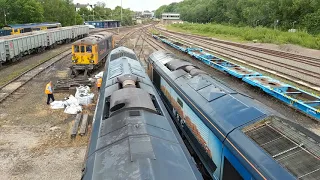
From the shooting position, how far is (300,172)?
4270mm

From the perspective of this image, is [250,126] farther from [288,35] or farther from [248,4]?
[248,4]

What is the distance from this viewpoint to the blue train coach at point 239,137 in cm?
459

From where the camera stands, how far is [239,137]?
18.3ft

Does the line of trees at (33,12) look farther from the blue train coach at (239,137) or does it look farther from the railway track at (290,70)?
the blue train coach at (239,137)

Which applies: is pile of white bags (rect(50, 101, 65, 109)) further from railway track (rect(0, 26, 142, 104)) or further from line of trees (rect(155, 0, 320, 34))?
line of trees (rect(155, 0, 320, 34))

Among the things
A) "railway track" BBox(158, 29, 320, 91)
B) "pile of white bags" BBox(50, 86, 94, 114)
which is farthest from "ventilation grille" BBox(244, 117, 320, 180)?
"railway track" BBox(158, 29, 320, 91)

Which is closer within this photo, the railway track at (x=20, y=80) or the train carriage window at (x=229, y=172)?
the train carriage window at (x=229, y=172)

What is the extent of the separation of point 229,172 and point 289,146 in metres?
1.40

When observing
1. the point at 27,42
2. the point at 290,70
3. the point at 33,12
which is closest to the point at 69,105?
the point at 290,70

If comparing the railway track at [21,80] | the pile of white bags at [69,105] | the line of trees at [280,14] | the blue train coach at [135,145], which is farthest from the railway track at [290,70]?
the line of trees at [280,14]

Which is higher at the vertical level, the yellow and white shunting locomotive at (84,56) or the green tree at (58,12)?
the green tree at (58,12)

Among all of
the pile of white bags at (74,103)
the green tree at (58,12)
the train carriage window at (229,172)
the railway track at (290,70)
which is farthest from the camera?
the green tree at (58,12)

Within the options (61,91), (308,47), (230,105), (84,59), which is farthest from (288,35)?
(230,105)

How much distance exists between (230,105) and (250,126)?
1.09 meters
